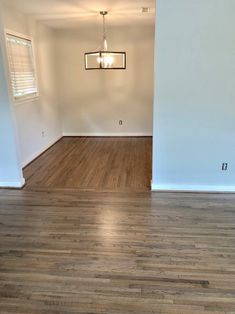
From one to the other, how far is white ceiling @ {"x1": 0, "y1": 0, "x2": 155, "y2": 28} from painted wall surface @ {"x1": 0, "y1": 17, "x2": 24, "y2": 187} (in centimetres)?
107

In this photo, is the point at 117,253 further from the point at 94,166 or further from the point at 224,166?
the point at 94,166

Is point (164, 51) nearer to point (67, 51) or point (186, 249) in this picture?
point (186, 249)

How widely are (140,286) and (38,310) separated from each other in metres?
0.74

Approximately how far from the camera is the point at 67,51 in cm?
629

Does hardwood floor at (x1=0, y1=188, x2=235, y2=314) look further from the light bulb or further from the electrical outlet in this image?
the light bulb

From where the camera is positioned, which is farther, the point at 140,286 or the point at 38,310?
the point at 140,286

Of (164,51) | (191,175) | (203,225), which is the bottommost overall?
(203,225)

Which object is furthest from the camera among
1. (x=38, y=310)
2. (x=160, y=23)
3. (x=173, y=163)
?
(x=173, y=163)

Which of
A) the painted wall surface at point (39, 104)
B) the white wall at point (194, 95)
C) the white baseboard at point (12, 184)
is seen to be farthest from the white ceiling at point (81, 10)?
the white baseboard at point (12, 184)

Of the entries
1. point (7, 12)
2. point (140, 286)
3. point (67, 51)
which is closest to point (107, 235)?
point (140, 286)

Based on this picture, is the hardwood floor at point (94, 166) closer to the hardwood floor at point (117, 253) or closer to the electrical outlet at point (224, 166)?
the hardwood floor at point (117, 253)

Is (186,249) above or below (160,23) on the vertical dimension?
below

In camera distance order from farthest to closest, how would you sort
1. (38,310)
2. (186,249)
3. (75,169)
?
(75,169) < (186,249) < (38,310)

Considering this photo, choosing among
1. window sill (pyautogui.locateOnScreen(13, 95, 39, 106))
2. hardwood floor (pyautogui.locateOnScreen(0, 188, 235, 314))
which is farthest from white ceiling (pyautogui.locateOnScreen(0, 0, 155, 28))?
hardwood floor (pyautogui.locateOnScreen(0, 188, 235, 314))
